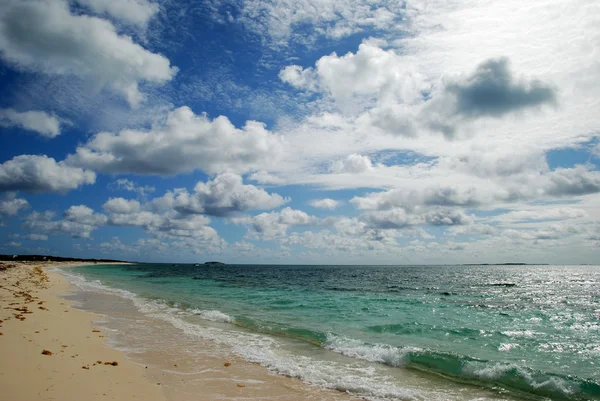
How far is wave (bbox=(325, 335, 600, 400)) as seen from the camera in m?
9.59

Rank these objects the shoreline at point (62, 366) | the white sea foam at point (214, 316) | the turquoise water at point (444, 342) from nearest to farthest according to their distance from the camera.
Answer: the shoreline at point (62, 366)
the turquoise water at point (444, 342)
the white sea foam at point (214, 316)

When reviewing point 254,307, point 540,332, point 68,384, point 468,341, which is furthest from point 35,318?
point 540,332

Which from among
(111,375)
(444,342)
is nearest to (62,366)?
(111,375)

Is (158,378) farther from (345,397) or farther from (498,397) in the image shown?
(498,397)

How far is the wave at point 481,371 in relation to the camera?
959 centimetres

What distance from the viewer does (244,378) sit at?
958 cm

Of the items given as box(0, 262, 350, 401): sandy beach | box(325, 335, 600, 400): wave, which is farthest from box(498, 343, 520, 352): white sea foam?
box(0, 262, 350, 401): sandy beach

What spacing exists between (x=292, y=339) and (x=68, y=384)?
30.6 feet

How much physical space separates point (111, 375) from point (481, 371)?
10739 millimetres

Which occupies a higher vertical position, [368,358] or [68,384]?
[68,384]

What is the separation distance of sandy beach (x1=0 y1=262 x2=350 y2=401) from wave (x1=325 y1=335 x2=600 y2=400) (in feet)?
13.3

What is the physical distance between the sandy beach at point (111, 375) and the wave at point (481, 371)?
4.06 meters

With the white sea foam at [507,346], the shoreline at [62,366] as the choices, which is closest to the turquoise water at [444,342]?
the white sea foam at [507,346]

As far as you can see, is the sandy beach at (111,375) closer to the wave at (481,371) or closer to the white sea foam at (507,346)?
the wave at (481,371)
